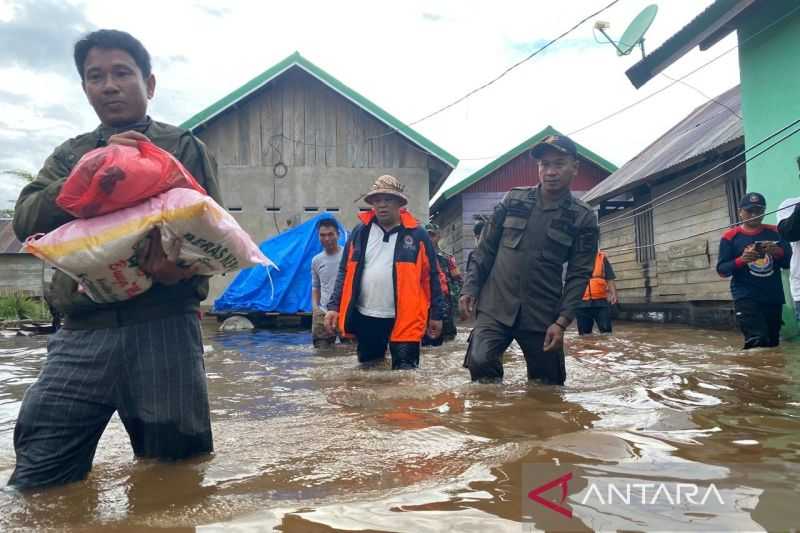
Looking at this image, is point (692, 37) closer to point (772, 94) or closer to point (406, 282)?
point (772, 94)

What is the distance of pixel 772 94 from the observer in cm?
737

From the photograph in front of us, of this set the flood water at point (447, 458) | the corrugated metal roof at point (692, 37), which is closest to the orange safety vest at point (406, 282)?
the flood water at point (447, 458)

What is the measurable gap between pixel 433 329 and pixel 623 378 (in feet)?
4.89

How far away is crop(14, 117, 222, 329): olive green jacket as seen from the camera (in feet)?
6.68

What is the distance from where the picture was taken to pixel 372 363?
5.26 metres

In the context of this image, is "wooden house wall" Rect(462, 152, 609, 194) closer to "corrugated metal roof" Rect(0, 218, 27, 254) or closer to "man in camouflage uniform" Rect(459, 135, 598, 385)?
"man in camouflage uniform" Rect(459, 135, 598, 385)

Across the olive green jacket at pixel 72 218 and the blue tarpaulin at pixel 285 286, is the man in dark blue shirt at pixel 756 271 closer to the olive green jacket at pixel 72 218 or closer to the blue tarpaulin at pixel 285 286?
the olive green jacket at pixel 72 218

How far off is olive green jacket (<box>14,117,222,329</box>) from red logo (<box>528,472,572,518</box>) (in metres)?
1.35

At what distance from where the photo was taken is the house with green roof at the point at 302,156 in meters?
15.4

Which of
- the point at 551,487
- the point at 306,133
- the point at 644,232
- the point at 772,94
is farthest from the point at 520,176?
the point at 551,487

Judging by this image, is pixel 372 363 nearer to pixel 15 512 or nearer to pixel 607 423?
pixel 607 423

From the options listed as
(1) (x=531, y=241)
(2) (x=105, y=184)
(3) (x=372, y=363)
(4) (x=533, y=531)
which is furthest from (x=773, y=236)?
(2) (x=105, y=184)

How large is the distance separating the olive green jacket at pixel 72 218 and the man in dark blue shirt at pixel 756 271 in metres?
5.28

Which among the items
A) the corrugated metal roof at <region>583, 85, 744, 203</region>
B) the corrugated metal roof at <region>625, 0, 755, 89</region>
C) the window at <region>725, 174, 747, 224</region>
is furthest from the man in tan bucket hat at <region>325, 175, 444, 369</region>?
the window at <region>725, 174, 747, 224</region>
